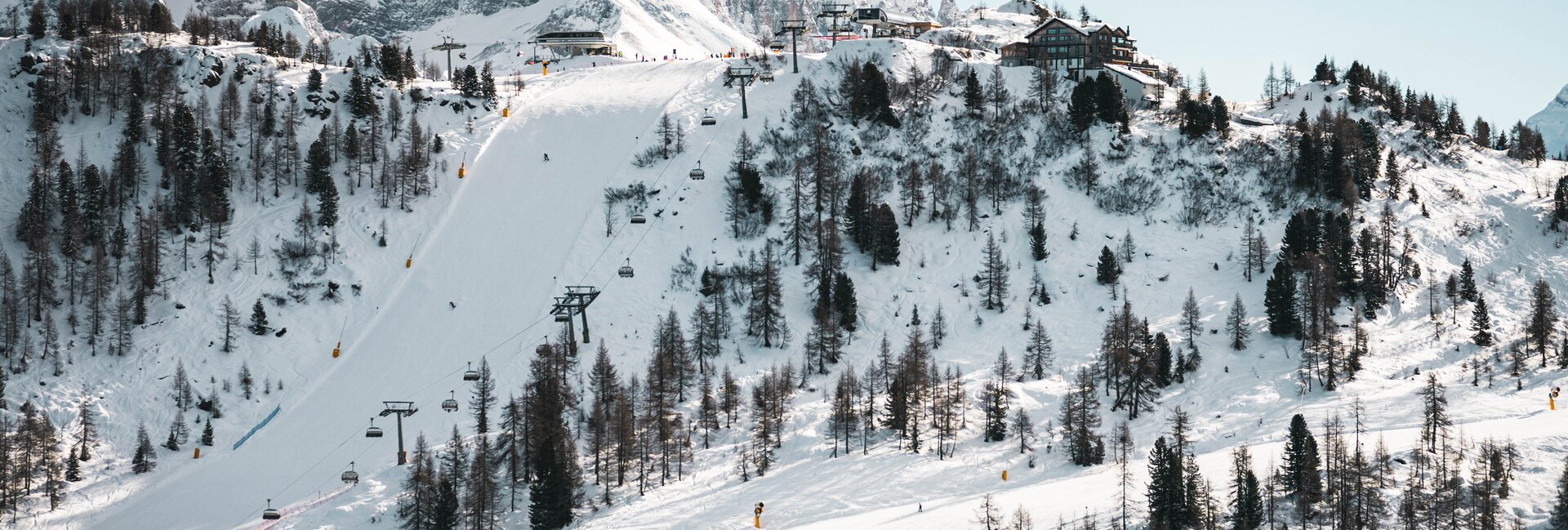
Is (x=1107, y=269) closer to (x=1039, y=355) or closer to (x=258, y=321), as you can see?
(x=1039, y=355)

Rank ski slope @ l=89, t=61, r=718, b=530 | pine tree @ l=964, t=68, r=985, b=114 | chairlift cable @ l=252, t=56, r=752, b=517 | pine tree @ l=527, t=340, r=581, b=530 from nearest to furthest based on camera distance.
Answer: pine tree @ l=527, t=340, r=581, b=530 → ski slope @ l=89, t=61, r=718, b=530 → chairlift cable @ l=252, t=56, r=752, b=517 → pine tree @ l=964, t=68, r=985, b=114

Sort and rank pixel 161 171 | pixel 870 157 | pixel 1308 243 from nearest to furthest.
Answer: pixel 1308 243
pixel 161 171
pixel 870 157

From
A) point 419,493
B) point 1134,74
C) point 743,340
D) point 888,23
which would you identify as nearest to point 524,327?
point 743,340

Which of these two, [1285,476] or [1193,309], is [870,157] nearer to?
[1193,309]

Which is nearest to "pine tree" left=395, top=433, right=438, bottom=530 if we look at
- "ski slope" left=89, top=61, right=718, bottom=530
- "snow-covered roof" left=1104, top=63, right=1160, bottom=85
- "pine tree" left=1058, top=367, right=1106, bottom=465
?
"ski slope" left=89, top=61, right=718, bottom=530

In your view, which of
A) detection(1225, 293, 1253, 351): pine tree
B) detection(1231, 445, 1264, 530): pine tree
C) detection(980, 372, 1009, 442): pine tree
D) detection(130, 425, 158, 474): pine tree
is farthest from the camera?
detection(1225, 293, 1253, 351): pine tree

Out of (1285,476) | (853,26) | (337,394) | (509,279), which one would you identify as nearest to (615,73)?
(853,26)

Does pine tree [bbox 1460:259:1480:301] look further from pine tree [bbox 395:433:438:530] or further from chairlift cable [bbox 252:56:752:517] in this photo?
pine tree [bbox 395:433:438:530]
